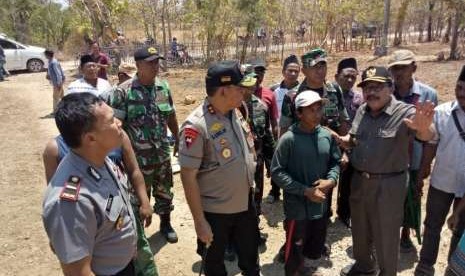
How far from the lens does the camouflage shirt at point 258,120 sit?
13.7 feet

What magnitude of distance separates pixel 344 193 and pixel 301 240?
119 cm

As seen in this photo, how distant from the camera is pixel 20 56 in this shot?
19.9m

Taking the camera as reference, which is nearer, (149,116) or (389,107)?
(389,107)

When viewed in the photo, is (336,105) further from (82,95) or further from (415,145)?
(82,95)

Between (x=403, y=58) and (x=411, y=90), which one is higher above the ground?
(x=403, y=58)

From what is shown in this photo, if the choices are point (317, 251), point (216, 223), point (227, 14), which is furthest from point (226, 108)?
point (227, 14)

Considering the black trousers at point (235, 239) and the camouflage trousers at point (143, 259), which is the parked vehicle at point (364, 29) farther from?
the camouflage trousers at point (143, 259)

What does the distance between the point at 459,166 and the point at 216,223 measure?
1851 millimetres

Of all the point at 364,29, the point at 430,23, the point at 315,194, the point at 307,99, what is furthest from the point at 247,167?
the point at 430,23

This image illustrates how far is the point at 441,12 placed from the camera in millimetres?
24094

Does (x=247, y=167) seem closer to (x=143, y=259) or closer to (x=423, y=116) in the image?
(x=143, y=259)

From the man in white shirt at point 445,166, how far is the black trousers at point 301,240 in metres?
0.88

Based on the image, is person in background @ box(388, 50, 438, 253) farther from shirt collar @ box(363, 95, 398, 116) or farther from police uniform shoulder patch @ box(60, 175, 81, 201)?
police uniform shoulder patch @ box(60, 175, 81, 201)

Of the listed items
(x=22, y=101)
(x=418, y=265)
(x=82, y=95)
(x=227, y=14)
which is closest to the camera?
(x=82, y=95)
